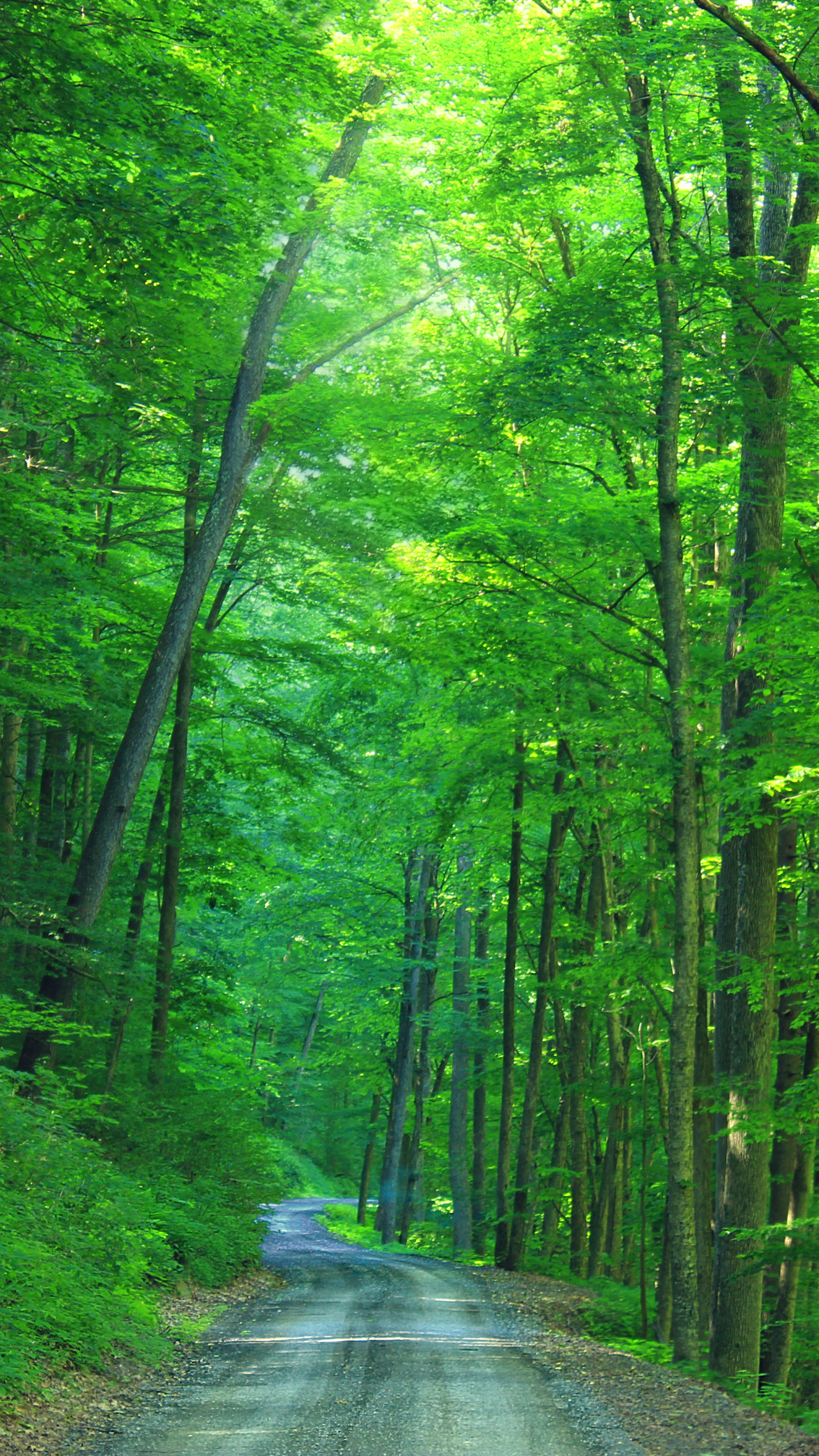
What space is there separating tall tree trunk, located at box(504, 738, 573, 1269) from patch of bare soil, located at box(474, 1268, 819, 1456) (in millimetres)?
5124

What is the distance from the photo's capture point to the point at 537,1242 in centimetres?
2655

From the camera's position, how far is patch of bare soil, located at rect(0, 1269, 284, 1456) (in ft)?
19.1

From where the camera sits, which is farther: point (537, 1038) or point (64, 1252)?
point (537, 1038)

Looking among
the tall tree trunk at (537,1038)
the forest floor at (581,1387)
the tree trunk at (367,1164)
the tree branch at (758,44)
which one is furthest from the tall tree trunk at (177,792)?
the tree trunk at (367,1164)

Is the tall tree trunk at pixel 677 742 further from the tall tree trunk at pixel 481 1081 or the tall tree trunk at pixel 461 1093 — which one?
the tall tree trunk at pixel 481 1081

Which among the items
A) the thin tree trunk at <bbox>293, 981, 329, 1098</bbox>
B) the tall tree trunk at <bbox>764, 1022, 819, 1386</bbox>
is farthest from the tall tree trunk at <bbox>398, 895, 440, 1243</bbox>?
the thin tree trunk at <bbox>293, 981, 329, 1098</bbox>

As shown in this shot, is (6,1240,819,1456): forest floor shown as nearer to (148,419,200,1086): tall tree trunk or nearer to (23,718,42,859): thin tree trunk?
(148,419,200,1086): tall tree trunk

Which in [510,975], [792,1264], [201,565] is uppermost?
[201,565]

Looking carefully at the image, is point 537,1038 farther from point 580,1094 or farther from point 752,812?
point 752,812

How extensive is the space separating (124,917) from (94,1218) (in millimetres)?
9369

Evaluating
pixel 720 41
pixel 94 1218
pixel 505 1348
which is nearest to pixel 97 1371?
pixel 94 1218

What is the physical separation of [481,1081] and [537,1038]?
27.7 ft

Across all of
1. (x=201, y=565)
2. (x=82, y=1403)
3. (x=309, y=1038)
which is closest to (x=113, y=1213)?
(x=82, y=1403)

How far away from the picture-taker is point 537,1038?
17.4 meters
